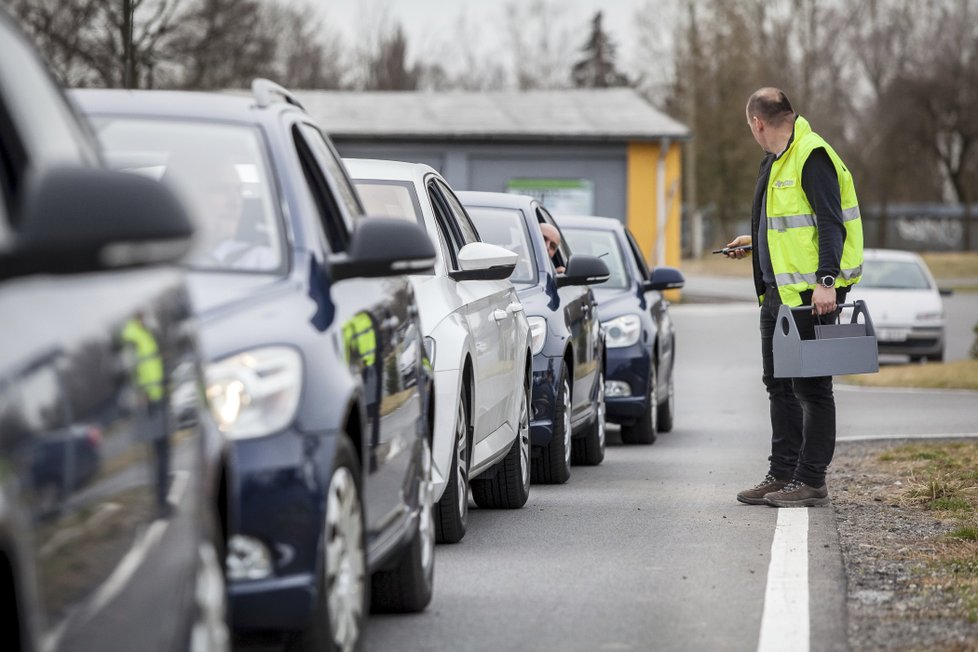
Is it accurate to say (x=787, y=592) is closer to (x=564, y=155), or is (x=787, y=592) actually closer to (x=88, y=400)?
(x=88, y=400)

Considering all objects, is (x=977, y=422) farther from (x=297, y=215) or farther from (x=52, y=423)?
(x=52, y=423)

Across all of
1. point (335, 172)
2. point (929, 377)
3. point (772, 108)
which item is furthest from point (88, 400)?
point (929, 377)

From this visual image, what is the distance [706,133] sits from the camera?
72.0m

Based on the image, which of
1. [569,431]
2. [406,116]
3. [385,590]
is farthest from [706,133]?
[385,590]

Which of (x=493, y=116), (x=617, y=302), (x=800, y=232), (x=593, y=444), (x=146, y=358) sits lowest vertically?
(x=593, y=444)

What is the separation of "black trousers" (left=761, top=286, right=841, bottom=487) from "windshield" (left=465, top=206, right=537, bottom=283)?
1.85 metres

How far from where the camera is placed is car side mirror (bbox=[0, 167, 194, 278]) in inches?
93.7

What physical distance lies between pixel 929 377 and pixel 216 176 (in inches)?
614

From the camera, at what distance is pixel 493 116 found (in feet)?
147

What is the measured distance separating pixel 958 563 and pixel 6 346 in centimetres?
533

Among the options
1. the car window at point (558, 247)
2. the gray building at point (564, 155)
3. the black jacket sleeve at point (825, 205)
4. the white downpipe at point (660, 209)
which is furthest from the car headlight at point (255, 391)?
the white downpipe at point (660, 209)

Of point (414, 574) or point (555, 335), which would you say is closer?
point (414, 574)

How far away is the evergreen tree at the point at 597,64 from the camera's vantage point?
99.9m

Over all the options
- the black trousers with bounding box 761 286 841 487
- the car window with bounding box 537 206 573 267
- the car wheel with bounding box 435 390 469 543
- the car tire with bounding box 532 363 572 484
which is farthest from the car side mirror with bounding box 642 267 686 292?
the car wheel with bounding box 435 390 469 543
